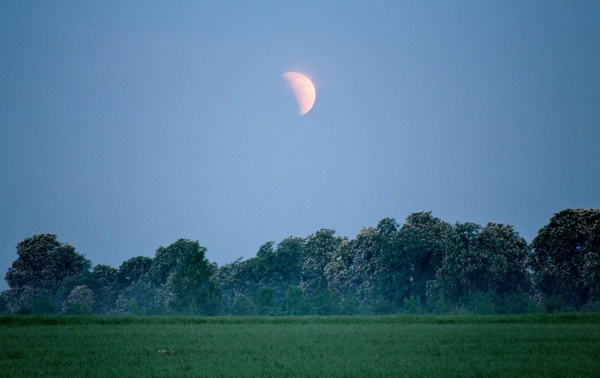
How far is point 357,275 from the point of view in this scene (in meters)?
95.4

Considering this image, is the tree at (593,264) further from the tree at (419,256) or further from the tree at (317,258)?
the tree at (317,258)

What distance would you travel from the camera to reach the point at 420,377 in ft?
50.3

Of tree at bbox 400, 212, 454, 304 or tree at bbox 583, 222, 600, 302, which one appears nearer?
tree at bbox 583, 222, 600, 302

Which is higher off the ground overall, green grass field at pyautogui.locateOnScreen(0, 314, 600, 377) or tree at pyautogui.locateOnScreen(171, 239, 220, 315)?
tree at pyautogui.locateOnScreen(171, 239, 220, 315)

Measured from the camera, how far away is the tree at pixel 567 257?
6562 centimetres

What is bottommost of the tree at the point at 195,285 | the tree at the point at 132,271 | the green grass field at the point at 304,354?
the green grass field at the point at 304,354

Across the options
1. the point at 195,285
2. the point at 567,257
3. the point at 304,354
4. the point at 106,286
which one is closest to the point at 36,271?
the point at 106,286

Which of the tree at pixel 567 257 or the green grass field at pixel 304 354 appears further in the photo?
the tree at pixel 567 257

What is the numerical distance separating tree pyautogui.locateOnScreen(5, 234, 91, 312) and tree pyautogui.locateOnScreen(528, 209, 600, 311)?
91413mm

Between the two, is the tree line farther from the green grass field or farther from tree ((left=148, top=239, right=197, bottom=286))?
the green grass field

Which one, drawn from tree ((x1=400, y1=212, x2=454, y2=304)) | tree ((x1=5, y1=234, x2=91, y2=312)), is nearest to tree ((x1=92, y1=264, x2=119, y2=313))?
tree ((x1=5, y1=234, x2=91, y2=312))

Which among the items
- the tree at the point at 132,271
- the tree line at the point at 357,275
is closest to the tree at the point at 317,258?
the tree line at the point at 357,275

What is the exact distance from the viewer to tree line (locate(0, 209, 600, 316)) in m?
67.9

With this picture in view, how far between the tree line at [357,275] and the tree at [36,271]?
215 mm
